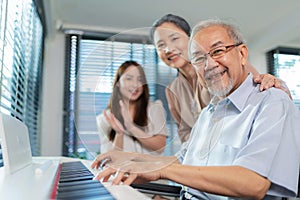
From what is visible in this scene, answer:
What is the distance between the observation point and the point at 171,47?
87cm

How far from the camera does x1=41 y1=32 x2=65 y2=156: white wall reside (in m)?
3.03

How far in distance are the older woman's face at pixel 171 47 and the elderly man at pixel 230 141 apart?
0.03 m

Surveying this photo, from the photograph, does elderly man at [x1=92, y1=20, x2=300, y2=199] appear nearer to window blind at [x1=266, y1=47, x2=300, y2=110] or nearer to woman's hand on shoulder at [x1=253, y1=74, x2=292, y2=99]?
woman's hand on shoulder at [x1=253, y1=74, x2=292, y2=99]

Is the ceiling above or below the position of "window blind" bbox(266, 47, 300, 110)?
above

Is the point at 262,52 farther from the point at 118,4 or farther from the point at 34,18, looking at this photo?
the point at 34,18

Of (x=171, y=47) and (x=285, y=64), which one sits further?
(x=285, y=64)

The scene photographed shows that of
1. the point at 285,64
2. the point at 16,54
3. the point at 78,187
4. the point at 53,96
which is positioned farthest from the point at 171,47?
the point at 285,64

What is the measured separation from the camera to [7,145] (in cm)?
74

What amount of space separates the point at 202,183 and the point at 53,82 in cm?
264

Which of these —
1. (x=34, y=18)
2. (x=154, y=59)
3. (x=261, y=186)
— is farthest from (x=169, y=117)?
(x=34, y=18)

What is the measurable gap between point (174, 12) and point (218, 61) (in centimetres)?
198

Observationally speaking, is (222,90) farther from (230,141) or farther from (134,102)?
(134,102)

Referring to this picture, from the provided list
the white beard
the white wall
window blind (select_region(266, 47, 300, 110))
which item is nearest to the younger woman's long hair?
the white beard

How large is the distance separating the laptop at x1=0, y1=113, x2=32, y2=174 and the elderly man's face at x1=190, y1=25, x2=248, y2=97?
57 centimetres
